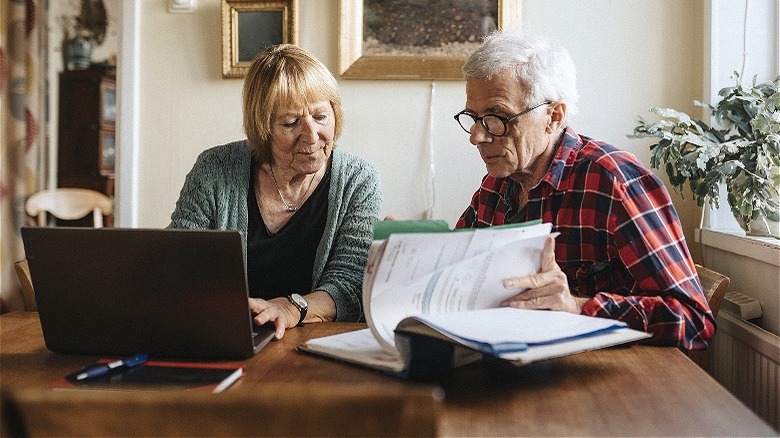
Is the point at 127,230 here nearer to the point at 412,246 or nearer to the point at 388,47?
the point at 412,246

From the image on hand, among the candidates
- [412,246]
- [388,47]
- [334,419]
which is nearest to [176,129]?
[388,47]

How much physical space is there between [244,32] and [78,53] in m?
2.66

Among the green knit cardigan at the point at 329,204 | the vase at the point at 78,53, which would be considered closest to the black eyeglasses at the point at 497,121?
the green knit cardigan at the point at 329,204

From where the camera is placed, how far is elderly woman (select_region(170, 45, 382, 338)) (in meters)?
1.77

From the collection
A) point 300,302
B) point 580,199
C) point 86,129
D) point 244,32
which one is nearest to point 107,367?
point 300,302

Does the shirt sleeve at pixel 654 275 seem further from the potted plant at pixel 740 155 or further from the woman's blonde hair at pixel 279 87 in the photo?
the woman's blonde hair at pixel 279 87

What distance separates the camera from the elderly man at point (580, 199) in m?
1.24

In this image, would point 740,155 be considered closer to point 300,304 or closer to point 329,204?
point 329,204

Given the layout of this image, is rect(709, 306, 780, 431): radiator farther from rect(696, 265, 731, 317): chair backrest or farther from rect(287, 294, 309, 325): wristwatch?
rect(287, 294, 309, 325): wristwatch

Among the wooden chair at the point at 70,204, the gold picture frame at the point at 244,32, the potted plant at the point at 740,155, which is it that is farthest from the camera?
the wooden chair at the point at 70,204

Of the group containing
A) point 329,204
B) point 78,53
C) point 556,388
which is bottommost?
point 556,388

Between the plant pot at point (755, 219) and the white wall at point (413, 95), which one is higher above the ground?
A: the white wall at point (413, 95)

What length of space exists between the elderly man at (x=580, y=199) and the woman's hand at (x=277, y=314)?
1.56ft

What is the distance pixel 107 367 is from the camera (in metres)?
1.02
